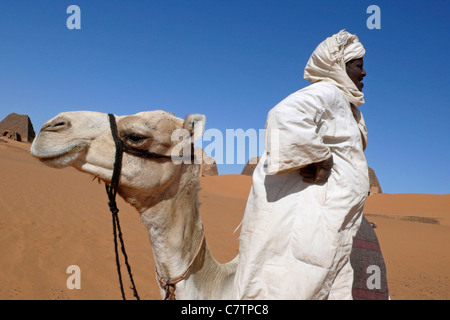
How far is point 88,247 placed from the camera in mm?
7828

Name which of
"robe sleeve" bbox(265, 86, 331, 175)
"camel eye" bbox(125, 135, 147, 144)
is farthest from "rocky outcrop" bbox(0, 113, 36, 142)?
"robe sleeve" bbox(265, 86, 331, 175)

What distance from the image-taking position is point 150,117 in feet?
7.04

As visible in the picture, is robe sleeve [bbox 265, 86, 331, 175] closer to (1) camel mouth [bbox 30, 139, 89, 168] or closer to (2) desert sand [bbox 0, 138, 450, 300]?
(2) desert sand [bbox 0, 138, 450, 300]

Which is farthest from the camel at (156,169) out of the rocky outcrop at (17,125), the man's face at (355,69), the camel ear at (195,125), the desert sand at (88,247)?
the rocky outcrop at (17,125)

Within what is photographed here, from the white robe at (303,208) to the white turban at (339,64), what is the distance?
23 centimetres

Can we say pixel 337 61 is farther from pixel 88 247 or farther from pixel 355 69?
pixel 88 247

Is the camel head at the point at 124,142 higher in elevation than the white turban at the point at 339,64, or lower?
lower

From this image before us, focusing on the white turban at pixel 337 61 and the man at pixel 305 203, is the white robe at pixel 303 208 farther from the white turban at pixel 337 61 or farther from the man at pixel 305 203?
the white turban at pixel 337 61

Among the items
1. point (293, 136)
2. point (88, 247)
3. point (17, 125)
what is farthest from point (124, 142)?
point (17, 125)

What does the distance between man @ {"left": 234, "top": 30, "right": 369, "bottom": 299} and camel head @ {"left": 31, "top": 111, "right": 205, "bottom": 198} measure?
21.0 inches

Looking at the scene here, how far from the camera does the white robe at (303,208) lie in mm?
1764

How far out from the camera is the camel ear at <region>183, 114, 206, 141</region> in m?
2.18

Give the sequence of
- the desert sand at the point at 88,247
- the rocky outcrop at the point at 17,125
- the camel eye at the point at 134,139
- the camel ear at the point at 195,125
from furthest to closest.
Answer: the rocky outcrop at the point at 17,125, the desert sand at the point at 88,247, the camel ear at the point at 195,125, the camel eye at the point at 134,139

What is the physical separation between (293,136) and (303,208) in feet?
1.28
